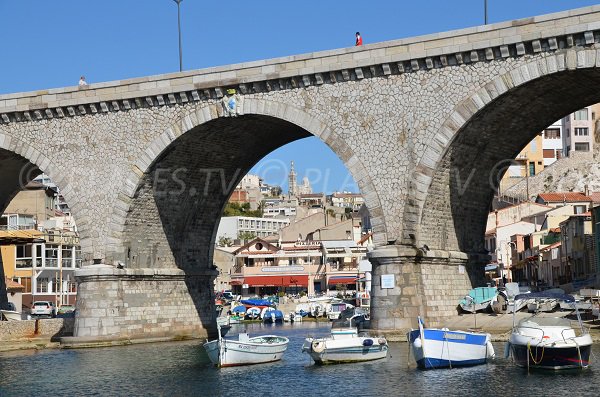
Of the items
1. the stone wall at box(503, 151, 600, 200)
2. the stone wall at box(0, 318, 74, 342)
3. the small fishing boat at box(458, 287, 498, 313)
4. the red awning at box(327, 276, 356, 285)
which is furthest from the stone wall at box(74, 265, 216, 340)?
the stone wall at box(503, 151, 600, 200)

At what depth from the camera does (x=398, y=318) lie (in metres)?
36.3

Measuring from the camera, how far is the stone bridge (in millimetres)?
35688

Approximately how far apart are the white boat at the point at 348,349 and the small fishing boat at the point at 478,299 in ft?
21.0

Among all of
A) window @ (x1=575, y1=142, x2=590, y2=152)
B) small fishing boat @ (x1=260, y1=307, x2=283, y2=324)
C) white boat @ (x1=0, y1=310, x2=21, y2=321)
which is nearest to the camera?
white boat @ (x1=0, y1=310, x2=21, y2=321)

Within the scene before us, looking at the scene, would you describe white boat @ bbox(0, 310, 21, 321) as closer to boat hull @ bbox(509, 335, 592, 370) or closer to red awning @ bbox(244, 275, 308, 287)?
boat hull @ bbox(509, 335, 592, 370)

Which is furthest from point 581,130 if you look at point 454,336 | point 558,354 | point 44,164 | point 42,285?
point 558,354

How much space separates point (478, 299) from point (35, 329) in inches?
763

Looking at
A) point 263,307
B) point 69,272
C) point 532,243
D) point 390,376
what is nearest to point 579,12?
point 390,376

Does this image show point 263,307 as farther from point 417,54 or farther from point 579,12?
point 579,12

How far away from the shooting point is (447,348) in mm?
30891

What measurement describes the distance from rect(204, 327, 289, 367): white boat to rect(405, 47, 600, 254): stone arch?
260 inches

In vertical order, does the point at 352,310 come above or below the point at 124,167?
below

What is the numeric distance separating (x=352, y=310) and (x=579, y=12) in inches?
739

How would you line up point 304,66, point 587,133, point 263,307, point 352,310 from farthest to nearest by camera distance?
point 587,133
point 263,307
point 352,310
point 304,66
